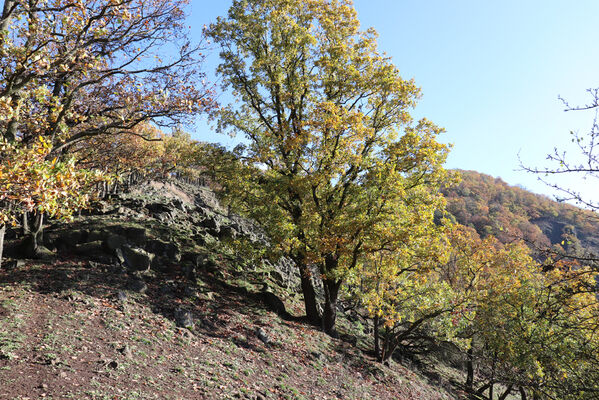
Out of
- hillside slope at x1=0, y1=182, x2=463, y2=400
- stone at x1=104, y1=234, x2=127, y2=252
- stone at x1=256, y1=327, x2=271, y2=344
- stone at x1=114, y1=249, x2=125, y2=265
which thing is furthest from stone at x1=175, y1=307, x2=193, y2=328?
stone at x1=104, y1=234, x2=127, y2=252

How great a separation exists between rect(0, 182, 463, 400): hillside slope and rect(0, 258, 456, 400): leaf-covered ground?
4 centimetres

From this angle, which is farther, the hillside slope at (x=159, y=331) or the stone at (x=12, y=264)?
the stone at (x=12, y=264)

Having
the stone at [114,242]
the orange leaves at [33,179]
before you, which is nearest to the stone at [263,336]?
the stone at [114,242]

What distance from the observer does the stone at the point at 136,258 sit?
1489 cm

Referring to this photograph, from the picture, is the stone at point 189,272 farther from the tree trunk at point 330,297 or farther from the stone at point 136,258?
the tree trunk at point 330,297

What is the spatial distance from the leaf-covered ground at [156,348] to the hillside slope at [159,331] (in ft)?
0.12

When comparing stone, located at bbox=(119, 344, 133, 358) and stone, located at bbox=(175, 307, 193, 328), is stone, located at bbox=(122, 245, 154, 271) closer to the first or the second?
Answer: stone, located at bbox=(175, 307, 193, 328)

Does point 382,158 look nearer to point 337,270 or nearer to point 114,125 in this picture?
point 337,270

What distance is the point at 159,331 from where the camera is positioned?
10445mm

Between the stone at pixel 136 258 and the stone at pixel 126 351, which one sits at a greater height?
the stone at pixel 136 258

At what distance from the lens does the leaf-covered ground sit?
7094 mm

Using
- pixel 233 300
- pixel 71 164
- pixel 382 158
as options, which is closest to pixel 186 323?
pixel 233 300

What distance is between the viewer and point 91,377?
7.03 m

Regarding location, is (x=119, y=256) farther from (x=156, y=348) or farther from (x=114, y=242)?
(x=156, y=348)
